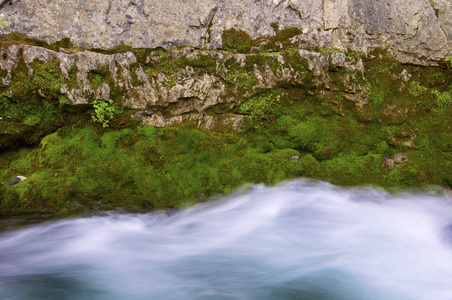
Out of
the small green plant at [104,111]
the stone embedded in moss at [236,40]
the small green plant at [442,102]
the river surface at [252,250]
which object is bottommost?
the river surface at [252,250]

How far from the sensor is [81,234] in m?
5.50

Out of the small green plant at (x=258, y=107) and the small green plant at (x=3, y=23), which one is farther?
the small green plant at (x=258, y=107)

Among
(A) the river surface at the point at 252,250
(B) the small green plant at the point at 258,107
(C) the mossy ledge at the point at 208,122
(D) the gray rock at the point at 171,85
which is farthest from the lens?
(B) the small green plant at the point at 258,107

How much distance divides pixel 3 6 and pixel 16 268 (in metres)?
4.94

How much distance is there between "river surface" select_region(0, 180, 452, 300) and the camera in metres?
4.24

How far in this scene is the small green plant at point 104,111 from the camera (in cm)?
676

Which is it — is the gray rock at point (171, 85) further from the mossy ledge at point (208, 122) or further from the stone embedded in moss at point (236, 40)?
the stone embedded in moss at point (236, 40)

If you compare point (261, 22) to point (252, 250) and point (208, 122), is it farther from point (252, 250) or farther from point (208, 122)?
point (252, 250)

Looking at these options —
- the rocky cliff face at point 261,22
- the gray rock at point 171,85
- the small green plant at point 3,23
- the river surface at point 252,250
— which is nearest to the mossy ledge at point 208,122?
the gray rock at point 171,85

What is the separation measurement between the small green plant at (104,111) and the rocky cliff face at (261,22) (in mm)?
1185

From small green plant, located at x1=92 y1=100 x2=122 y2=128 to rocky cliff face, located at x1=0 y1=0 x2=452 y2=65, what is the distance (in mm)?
1185

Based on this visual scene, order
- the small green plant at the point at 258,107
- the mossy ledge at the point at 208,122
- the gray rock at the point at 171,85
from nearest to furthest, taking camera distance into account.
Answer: the mossy ledge at the point at 208,122
the gray rock at the point at 171,85
the small green plant at the point at 258,107

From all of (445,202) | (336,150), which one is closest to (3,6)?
(336,150)

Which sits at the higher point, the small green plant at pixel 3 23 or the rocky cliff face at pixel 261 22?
the rocky cliff face at pixel 261 22
